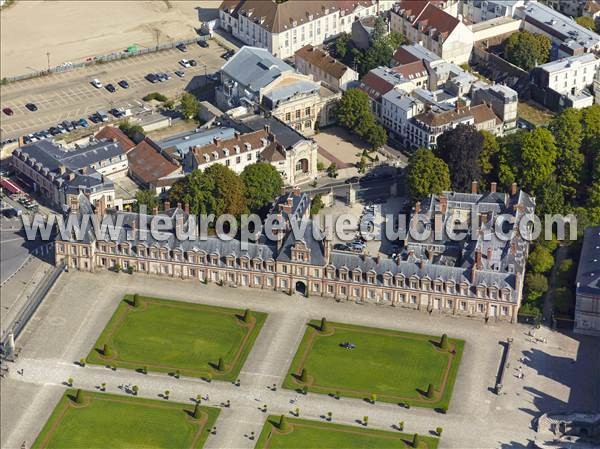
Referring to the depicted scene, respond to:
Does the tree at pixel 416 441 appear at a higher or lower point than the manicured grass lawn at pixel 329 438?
higher

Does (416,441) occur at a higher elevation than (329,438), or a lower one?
higher

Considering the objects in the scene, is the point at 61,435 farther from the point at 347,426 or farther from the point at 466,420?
the point at 466,420

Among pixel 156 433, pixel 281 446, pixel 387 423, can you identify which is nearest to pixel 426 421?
pixel 387 423

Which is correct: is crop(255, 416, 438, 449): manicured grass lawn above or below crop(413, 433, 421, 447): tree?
below

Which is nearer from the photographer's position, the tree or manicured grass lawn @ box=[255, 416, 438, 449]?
the tree

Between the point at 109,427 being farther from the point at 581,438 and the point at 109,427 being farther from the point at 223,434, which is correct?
the point at 581,438

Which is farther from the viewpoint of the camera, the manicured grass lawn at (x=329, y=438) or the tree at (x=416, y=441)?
the manicured grass lawn at (x=329, y=438)
